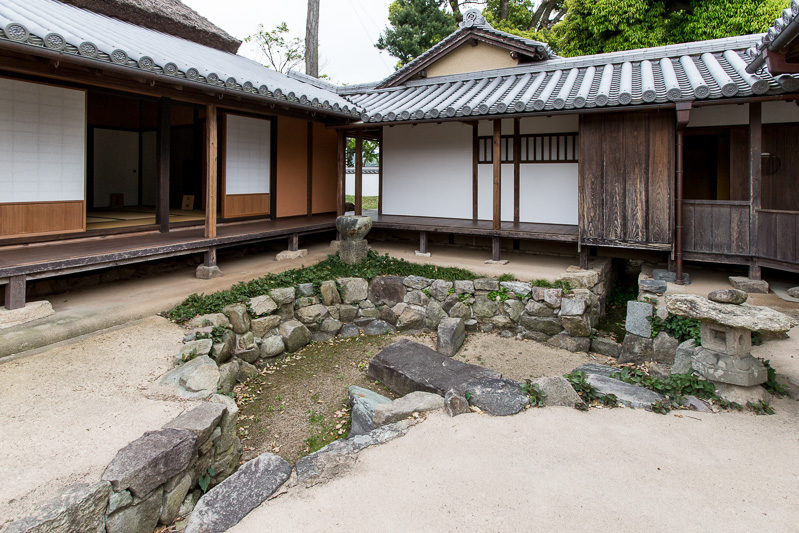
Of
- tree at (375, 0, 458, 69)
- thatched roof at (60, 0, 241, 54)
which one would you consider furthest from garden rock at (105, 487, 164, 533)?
tree at (375, 0, 458, 69)

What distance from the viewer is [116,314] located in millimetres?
6371

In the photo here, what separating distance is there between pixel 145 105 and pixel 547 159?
10.1 metres

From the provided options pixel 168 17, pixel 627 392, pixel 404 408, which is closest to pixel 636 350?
pixel 627 392

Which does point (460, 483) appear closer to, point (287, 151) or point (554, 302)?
point (554, 302)

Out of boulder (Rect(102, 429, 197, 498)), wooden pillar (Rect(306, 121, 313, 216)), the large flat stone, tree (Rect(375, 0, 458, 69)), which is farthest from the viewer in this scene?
tree (Rect(375, 0, 458, 69))

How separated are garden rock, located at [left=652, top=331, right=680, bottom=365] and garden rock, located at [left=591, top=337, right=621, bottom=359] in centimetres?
80

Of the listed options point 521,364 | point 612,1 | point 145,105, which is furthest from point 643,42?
point 145,105

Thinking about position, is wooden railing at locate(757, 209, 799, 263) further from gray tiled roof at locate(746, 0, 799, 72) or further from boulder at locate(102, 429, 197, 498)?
boulder at locate(102, 429, 197, 498)

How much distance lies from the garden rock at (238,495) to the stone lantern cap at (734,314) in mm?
3926

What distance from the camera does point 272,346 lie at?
7277 millimetres

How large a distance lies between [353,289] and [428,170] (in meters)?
4.08

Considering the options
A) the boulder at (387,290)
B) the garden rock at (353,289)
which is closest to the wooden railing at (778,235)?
the boulder at (387,290)

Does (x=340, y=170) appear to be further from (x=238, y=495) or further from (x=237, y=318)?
(x=238, y=495)

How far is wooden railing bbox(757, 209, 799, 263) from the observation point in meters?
6.89
